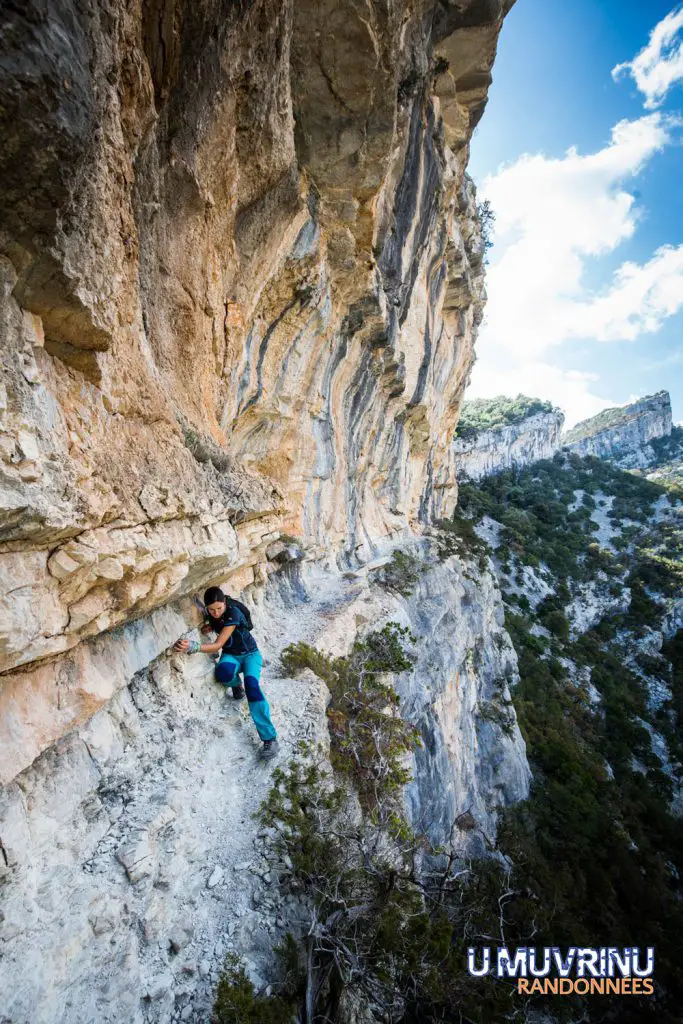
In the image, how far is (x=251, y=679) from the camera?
4.44 m

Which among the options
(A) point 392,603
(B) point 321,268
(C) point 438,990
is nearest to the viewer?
(C) point 438,990

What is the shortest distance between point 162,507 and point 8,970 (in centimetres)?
282

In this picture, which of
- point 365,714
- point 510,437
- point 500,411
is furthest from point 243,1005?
point 500,411

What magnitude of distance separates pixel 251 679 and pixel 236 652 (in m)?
0.38

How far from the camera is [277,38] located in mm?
4156

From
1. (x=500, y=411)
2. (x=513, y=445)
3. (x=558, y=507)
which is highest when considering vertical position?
(x=500, y=411)

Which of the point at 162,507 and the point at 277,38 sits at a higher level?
the point at 277,38

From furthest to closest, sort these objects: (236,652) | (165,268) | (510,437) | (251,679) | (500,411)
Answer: (500,411) → (510,437) → (236,652) → (251,679) → (165,268)

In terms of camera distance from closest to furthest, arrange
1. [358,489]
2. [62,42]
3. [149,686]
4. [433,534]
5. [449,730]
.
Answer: [62,42] → [149,686] → [449,730] → [358,489] → [433,534]

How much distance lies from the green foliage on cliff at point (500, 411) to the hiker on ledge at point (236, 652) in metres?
58.6

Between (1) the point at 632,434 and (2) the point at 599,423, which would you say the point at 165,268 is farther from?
(2) the point at 599,423

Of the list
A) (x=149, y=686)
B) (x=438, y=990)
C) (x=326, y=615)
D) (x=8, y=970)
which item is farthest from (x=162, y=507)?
(x=326, y=615)

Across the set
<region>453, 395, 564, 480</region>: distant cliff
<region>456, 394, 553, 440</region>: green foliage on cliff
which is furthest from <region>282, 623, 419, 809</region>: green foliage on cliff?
<region>456, 394, 553, 440</region>: green foliage on cliff

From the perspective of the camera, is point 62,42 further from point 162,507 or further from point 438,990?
point 438,990
